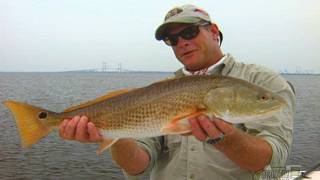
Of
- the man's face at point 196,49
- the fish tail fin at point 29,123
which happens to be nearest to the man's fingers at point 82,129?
the fish tail fin at point 29,123

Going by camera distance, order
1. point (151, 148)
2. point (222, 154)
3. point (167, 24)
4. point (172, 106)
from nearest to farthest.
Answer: point (172, 106) < point (222, 154) < point (167, 24) < point (151, 148)

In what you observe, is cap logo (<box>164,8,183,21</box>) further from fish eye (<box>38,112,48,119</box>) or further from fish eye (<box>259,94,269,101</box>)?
fish eye (<box>38,112,48,119</box>)

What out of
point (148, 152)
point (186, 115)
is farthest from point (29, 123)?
point (186, 115)

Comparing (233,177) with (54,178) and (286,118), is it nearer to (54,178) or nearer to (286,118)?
(286,118)

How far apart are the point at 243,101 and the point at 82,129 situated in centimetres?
145

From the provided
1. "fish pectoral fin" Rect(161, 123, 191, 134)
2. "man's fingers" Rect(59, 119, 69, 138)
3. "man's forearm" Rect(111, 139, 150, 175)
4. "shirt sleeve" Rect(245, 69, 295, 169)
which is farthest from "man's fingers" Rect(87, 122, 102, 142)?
"shirt sleeve" Rect(245, 69, 295, 169)

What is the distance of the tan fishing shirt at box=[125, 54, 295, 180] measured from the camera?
3936 millimetres

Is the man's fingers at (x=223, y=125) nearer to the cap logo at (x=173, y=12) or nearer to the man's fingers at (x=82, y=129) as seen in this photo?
the man's fingers at (x=82, y=129)

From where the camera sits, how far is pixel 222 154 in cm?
404

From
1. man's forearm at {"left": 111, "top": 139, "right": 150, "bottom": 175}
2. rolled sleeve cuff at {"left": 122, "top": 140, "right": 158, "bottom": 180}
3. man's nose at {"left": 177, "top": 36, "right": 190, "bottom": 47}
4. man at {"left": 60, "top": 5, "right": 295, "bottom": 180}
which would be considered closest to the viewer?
man at {"left": 60, "top": 5, "right": 295, "bottom": 180}

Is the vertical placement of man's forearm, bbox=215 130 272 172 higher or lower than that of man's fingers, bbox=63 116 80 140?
lower

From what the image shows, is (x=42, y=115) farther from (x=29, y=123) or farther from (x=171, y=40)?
(x=171, y=40)

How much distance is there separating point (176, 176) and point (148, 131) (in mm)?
936

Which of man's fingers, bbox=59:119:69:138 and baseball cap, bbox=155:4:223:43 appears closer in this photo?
man's fingers, bbox=59:119:69:138
